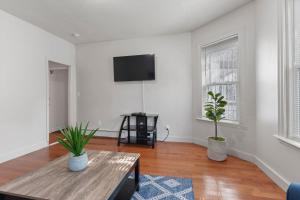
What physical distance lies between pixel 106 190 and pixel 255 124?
2.43m

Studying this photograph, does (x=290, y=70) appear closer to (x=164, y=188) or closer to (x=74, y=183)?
(x=164, y=188)

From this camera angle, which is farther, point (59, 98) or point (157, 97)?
point (59, 98)

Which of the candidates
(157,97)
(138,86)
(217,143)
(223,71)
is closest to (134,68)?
(138,86)

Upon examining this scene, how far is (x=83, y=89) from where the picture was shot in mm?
4371

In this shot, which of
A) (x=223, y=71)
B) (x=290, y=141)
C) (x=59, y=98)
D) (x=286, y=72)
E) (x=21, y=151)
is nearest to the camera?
(x=290, y=141)

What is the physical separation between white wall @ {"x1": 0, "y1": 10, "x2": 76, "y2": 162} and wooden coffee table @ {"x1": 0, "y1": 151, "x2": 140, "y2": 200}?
1.91 m

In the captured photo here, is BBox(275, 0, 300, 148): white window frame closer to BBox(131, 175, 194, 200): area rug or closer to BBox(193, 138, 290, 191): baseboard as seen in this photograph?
BBox(193, 138, 290, 191): baseboard

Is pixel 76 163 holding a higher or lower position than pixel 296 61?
lower

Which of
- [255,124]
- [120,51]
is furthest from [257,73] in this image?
[120,51]

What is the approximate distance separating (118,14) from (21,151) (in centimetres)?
308

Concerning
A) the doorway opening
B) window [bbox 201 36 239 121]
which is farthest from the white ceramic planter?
the doorway opening

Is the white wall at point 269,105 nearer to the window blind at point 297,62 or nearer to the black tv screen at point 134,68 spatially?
the window blind at point 297,62

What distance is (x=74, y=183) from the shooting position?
123cm

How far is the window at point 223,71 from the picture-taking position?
9.60 feet
